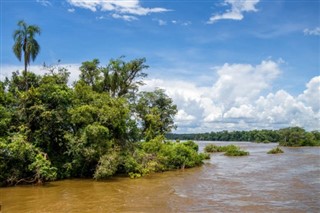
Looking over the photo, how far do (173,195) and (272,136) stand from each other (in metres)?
115

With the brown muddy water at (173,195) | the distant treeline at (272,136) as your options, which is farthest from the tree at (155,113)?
the brown muddy water at (173,195)

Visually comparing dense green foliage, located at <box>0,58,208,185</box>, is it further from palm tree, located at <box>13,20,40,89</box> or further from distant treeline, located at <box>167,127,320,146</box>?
distant treeline, located at <box>167,127,320,146</box>

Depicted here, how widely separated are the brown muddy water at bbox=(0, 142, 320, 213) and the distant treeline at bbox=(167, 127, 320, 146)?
20097 millimetres

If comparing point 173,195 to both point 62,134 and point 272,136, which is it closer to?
point 62,134

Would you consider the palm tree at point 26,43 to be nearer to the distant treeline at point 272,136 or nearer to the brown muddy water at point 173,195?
the brown muddy water at point 173,195

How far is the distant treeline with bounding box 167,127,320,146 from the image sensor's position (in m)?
83.9

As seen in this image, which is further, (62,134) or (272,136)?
(272,136)

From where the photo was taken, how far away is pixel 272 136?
5049 inches

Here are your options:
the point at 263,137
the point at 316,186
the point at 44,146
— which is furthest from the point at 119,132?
the point at 263,137

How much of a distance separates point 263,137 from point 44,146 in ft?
370

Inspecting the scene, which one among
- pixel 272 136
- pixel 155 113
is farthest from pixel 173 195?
pixel 272 136

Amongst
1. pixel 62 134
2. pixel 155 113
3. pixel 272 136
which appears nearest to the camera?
pixel 62 134

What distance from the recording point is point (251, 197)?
20.3m

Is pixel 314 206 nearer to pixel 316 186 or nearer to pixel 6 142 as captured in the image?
pixel 316 186
